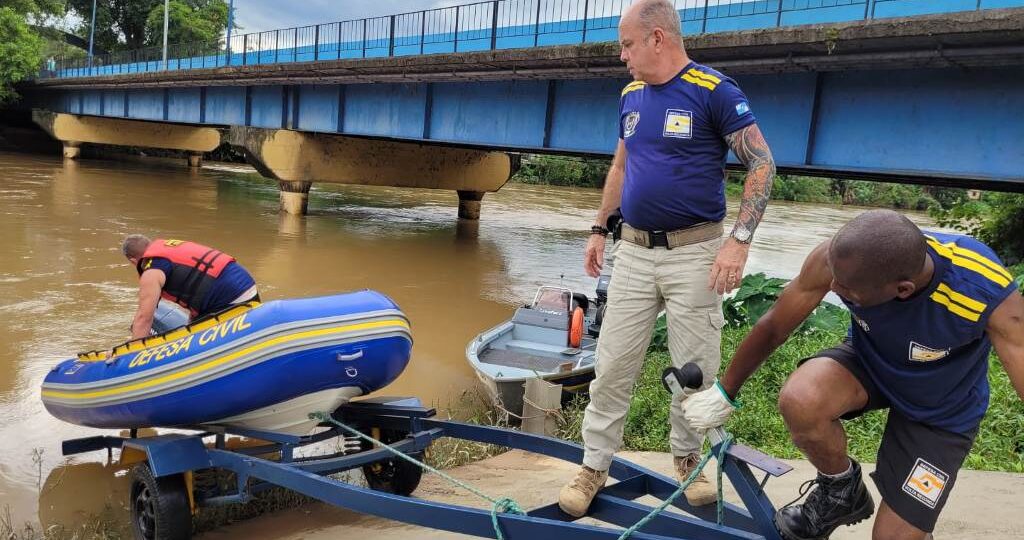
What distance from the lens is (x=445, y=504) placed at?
3.45m

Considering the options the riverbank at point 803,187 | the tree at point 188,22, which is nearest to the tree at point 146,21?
the tree at point 188,22

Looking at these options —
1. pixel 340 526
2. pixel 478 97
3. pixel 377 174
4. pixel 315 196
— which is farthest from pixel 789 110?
pixel 315 196

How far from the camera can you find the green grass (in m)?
5.08

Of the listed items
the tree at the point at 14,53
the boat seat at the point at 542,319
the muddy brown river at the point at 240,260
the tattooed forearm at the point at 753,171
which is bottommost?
the muddy brown river at the point at 240,260

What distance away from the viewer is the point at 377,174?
21.9 m

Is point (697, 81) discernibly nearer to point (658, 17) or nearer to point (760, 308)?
point (658, 17)

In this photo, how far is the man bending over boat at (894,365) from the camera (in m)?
2.34

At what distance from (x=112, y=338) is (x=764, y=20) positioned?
8.48m

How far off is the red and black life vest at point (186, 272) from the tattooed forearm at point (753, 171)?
363 centimetres

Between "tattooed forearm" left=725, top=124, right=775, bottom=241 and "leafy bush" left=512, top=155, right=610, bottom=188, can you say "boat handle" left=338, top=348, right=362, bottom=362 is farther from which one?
"leafy bush" left=512, top=155, right=610, bottom=188

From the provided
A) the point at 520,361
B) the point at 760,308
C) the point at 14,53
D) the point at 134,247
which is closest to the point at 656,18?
the point at 134,247

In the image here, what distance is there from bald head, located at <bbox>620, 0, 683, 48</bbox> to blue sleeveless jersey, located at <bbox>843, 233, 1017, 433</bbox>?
51.8 inches

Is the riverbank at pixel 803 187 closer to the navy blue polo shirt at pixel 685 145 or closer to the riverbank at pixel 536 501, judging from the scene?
the riverbank at pixel 536 501

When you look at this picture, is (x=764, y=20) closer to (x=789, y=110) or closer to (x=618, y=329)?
(x=789, y=110)
